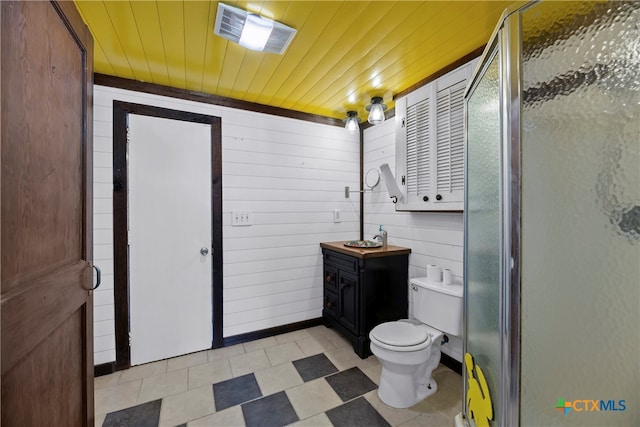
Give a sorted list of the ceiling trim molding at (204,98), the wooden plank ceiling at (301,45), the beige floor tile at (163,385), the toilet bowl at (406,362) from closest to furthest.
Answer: the wooden plank ceiling at (301,45) < the toilet bowl at (406,362) < the beige floor tile at (163,385) < the ceiling trim molding at (204,98)

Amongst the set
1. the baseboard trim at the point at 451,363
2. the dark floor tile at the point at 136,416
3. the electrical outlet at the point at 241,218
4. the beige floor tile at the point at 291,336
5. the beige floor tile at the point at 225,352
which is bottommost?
the dark floor tile at the point at 136,416

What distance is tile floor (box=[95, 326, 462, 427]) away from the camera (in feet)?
5.02

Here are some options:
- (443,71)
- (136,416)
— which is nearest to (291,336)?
(136,416)

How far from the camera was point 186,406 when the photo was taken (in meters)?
1.62

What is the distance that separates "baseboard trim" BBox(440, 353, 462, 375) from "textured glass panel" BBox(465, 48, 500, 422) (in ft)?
2.96

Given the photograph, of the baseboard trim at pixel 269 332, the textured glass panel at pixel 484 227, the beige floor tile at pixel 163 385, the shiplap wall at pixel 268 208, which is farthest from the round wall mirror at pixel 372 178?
the beige floor tile at pixel 163 385

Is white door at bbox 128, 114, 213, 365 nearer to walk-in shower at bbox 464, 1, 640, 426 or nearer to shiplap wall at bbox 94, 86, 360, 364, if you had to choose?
shiplap wall at bbox 94, 86, 360, 364

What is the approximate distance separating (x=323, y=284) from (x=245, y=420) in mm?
1423

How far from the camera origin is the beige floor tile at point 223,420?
1.49 metres

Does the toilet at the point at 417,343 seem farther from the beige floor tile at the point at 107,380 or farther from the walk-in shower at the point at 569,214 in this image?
the beige floor tile at the point at 107,380

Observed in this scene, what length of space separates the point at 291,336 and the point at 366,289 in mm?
939

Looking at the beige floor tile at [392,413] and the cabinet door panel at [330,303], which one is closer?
the beige floor tile at [392,413]

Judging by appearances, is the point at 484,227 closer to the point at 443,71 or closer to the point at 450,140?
the point at 450,140

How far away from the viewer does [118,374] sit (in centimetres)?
194
